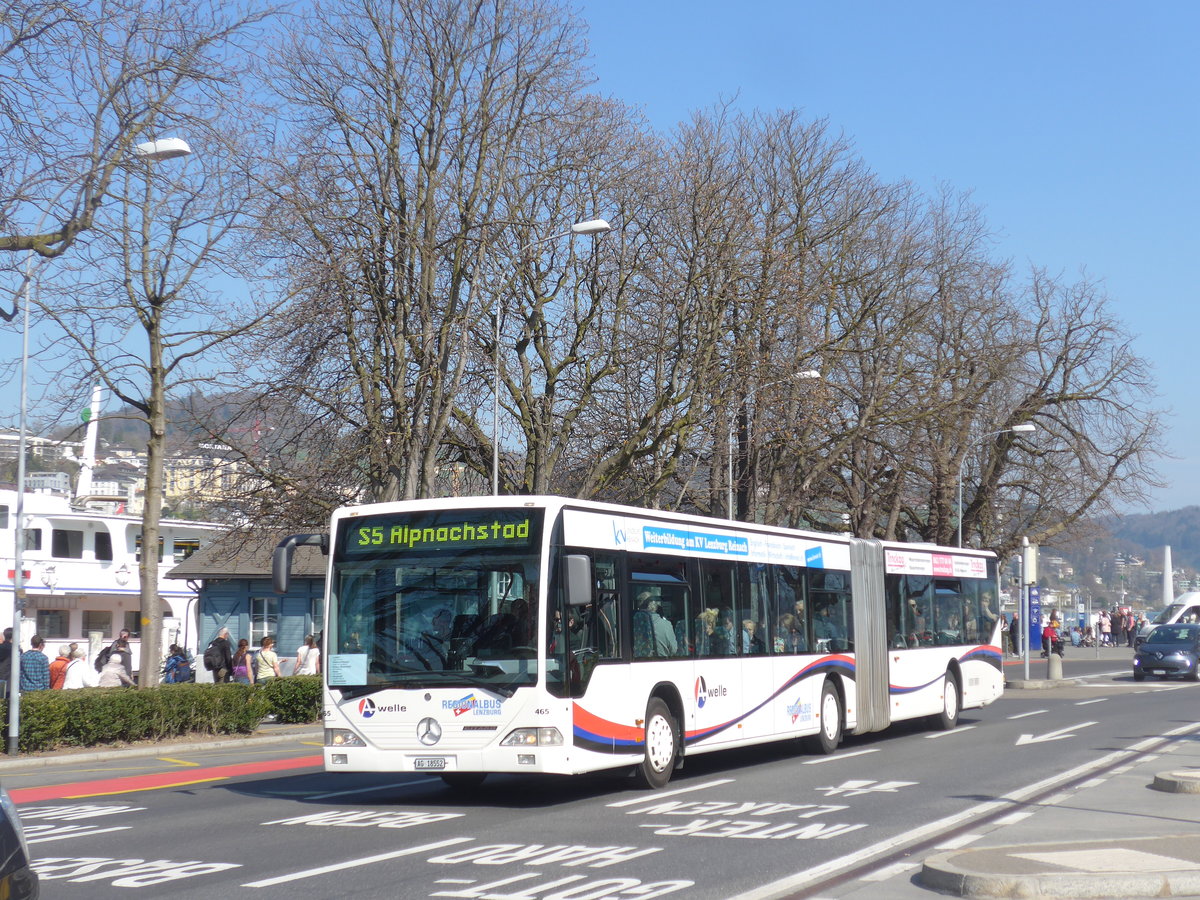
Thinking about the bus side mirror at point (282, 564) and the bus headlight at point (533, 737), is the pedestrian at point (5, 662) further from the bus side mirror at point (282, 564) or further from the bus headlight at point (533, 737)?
the bus headlight at point (533, 737)

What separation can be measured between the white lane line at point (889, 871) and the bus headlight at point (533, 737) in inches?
171

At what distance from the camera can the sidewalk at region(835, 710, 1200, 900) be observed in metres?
8.35

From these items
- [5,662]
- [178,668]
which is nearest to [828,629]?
[5,662]

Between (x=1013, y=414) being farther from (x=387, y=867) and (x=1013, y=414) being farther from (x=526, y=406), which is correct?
(x=387, y=867)

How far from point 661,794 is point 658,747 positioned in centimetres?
71

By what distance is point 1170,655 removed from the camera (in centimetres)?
4066

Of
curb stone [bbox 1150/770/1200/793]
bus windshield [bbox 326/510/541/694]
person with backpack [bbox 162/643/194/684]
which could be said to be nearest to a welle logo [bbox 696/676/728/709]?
bus windshield [bbox 326/510/541/694]

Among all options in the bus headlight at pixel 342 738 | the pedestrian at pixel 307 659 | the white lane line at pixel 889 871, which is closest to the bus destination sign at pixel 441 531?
the bus headlight at pixel 342 738

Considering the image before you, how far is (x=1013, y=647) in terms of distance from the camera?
198ft

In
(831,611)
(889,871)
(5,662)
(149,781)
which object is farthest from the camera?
(5,662)

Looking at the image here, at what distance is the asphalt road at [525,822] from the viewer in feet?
31.0

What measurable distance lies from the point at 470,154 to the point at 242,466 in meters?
7.73

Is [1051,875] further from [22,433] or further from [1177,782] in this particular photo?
[22,433]

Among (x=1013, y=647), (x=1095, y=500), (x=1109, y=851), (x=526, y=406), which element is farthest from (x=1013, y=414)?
(x=1109, y=851)
